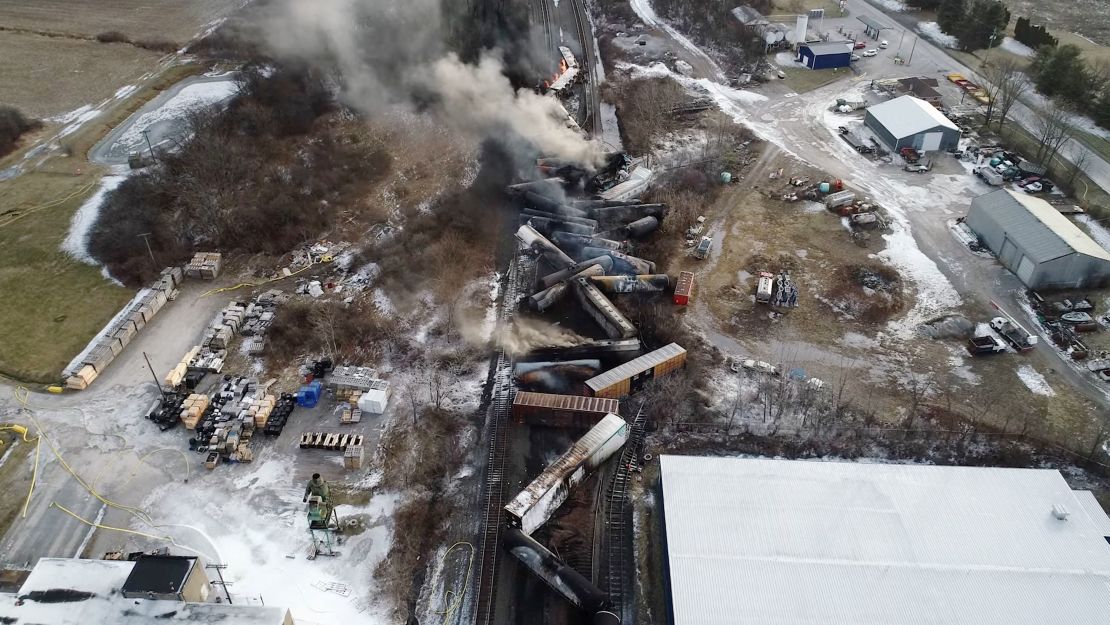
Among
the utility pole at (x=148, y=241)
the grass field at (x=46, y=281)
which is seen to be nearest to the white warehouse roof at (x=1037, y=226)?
the utility pole at (x=148, y=241)

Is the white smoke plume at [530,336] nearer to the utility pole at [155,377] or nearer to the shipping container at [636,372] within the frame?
the shipping container at [636,372]

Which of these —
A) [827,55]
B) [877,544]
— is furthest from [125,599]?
[827,55]

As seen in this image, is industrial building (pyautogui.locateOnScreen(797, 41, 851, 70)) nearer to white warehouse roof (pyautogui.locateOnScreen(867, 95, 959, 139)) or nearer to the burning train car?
white warehouse roof (pyautogui.locateOnScreen(867, 95, 959, 139))

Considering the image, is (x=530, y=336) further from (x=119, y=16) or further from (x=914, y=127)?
(x=119, y=16)

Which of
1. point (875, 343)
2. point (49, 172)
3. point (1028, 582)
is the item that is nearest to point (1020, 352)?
point (875, 343)

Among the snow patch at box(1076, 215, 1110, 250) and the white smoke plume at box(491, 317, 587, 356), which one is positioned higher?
the snow patch at box(1076, 215, 1110, 250)

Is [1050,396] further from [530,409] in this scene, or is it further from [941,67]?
[941,67]

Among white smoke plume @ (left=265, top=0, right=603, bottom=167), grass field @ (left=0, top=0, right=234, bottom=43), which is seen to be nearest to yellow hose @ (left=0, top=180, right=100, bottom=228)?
white smoke plume @ (left=265, top=0, right=603, bottom=167)
